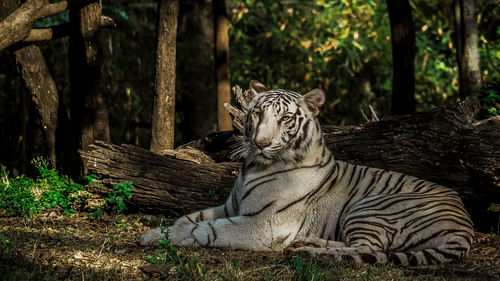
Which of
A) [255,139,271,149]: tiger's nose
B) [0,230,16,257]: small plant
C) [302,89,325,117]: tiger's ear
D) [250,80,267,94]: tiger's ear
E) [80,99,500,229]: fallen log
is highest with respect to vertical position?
[250,80,267,94]: tiger's ear

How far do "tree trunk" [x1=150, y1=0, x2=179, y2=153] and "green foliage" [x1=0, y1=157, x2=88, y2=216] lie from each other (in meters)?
1.07

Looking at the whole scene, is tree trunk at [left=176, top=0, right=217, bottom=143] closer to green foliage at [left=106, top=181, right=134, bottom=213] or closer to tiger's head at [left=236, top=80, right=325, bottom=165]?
green foliage at [left=106, top=181, right=134, bottom=213]

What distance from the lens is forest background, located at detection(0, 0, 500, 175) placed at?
1200 centimetres

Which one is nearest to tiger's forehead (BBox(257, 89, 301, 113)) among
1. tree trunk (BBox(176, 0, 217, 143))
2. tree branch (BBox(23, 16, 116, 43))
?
tree branch (BBox(23, 16, 116, 43))

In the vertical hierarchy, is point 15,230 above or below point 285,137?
below

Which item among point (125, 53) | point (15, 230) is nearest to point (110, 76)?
point (125, 53)

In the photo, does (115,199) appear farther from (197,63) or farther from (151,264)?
(197,63)

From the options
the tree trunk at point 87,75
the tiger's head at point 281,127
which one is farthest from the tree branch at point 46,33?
the tiger's head at point 281,127

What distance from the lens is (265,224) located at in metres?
4.92

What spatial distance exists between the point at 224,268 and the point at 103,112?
3.50 meters

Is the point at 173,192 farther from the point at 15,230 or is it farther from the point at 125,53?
the point at 125,53

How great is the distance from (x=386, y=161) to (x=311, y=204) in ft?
4.18

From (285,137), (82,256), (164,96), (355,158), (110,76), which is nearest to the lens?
(82,256)

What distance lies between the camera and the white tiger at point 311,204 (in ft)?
15.3
